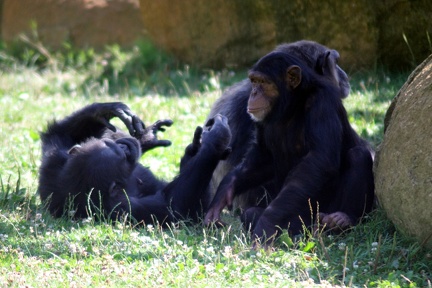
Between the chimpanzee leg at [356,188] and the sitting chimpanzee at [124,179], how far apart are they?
1128mm

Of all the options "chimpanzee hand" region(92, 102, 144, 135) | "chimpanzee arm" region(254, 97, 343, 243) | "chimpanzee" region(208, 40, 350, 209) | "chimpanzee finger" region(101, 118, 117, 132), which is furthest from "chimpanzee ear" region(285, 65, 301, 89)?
"chimpanzee finger" region(101, 118, 117, 132)

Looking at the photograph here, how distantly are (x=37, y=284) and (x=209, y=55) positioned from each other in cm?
884

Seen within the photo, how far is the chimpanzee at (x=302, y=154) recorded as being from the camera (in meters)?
6.04

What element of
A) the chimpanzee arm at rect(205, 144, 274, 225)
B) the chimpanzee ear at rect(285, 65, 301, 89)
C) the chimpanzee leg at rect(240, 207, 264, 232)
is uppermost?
the chimpanzee ear at rect(285, 65, 301, 89)

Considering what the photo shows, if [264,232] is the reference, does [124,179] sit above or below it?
above

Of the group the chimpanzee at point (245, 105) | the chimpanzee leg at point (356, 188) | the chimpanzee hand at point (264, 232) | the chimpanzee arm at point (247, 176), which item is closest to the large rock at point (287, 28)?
the chimpanzee at point (245, 105)

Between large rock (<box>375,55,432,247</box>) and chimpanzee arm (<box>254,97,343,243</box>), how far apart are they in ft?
1.27

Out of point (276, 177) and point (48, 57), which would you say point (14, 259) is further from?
point (48, 57)

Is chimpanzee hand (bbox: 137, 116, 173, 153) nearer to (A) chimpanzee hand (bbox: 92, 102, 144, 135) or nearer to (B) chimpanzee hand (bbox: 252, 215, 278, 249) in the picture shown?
(A) chimpanzee hand (bbox: 92, 102, 144, 135)

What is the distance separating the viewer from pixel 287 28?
475 inches

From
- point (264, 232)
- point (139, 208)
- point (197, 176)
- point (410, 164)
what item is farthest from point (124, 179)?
point (410, 164)

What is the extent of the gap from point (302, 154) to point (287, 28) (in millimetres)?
5885

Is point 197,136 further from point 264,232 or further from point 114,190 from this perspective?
point 264,232

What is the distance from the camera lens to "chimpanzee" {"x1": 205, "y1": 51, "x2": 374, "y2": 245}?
238 inches
